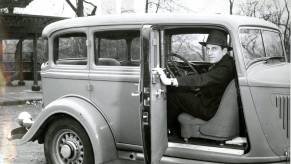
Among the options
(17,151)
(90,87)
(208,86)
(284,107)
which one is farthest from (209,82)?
(17,151)

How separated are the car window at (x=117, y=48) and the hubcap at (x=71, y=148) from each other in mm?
958

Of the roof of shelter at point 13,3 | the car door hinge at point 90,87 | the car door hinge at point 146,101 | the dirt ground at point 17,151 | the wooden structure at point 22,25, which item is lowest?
the dirt ground at point 17,151

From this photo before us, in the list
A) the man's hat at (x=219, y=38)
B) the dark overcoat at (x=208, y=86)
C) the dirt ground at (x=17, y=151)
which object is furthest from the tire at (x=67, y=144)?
the man's hat at (x=219, y=38)

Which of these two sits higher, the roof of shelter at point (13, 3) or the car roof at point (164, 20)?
the roof of shelter at point (13, 3)

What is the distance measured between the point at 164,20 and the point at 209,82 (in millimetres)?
869

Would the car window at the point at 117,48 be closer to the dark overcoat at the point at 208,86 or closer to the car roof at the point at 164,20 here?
the car roof at the point at 164,20

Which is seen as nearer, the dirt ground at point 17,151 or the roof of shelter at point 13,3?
the dirt ground at point 17,151

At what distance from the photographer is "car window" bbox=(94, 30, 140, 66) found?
5.71 meters

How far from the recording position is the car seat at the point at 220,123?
5008 mm

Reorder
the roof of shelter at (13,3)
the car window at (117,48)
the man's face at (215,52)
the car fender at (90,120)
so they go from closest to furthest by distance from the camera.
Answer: the man's face at (215,52) → the car fender at (90,120) → the car window at (117,48) → the roof of shelter at (13,3)

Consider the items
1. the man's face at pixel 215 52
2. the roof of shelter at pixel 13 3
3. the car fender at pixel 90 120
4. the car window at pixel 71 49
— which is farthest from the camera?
the roof of shelter at pixel 13 3

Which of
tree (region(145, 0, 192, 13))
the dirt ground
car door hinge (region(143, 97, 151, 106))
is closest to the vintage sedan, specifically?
car door hinge (region(143, 97, 151, 106))

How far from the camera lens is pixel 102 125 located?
5.70 meters

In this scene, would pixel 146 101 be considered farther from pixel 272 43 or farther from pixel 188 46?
pixel 272 43
